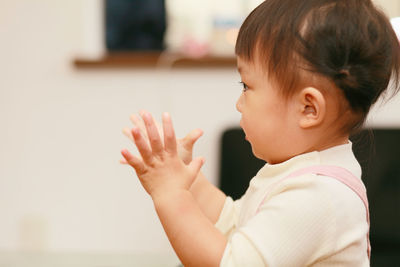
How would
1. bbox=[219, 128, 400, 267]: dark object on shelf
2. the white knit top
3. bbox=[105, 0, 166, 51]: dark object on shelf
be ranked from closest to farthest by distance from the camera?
the white knit top, bbox=[219, 128, 400, 267]: dark object on shelf, bbox=[105, 0, 166, 51]: dark object on shelf

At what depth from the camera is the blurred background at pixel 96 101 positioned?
195cm

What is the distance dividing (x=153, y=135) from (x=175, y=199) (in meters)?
0.09

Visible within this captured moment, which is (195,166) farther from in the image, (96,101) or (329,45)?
(96,101)

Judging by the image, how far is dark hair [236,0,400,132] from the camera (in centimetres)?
68

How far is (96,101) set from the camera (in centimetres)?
201

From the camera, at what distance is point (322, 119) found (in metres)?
0.72

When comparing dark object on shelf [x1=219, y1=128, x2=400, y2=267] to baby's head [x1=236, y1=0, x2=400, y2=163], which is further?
dark object on shelf [x1=219, y1=128, x2=400, y2=267]

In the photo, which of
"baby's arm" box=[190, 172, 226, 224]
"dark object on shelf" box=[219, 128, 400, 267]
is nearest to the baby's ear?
"baby's arm" box=[190, 172, 226, 224]

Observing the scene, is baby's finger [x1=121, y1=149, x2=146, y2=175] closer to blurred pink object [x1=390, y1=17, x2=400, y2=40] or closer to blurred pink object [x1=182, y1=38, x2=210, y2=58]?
blurred pink object [x1=390, y1=17, x2=400, y2=40]

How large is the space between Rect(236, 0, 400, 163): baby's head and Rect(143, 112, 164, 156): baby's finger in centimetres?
15

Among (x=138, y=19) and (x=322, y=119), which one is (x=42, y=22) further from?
(x=322, y=119)

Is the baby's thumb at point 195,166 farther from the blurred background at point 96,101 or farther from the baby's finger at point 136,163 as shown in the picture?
the blurred background at point 96,101

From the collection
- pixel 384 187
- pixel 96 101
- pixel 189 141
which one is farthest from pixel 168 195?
pixel 96 101

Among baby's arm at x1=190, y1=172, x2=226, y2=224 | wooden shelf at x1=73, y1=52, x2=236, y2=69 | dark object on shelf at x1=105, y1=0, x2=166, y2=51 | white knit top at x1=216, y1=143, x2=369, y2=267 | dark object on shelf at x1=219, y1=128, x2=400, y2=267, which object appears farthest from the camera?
dark object on shelf at x1=105, y1=0, x2=166, y2=51
